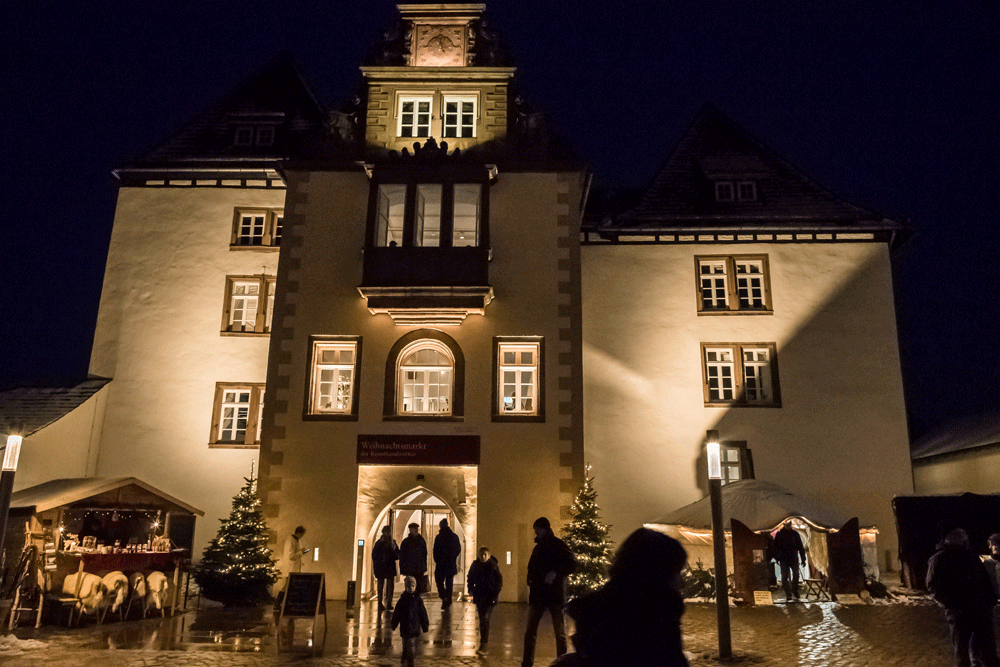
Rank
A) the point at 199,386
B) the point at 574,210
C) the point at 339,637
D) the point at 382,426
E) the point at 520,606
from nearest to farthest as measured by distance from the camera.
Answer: the point at 339,637 < the point at 520,606 < the point at 382,426 < the point at 574,210 < the point at 199,386

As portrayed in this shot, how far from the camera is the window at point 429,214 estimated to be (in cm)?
1964

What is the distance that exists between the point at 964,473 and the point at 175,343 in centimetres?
2267

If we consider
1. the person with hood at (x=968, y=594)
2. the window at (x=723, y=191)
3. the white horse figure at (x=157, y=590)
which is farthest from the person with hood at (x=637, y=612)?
the window at (x=723, y=191)

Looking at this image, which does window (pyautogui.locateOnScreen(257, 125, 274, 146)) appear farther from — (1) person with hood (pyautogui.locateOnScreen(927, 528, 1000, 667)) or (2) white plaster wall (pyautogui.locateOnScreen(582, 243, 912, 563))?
(1) person with hood (pyautogui.locateOnScreen(927, 528, 1000, 667))

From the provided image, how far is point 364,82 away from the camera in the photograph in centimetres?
2122

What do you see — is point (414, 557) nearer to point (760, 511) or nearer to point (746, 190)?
point (760, 511)

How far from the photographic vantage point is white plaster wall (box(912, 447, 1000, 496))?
21.4m

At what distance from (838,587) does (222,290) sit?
58.6ft

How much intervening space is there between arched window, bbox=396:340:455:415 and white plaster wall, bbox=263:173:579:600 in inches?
18.5

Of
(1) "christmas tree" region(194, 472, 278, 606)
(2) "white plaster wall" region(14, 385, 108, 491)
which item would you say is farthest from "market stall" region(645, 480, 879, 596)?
(2) "white plaster wall" region(14, 385, 108, 491)

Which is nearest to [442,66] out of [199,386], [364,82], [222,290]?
[364,82]

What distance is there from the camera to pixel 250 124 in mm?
25062

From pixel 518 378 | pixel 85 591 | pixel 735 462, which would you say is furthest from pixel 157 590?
pixel 735 462

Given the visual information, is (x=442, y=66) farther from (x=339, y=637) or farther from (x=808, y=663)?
(x=808, y=663)
